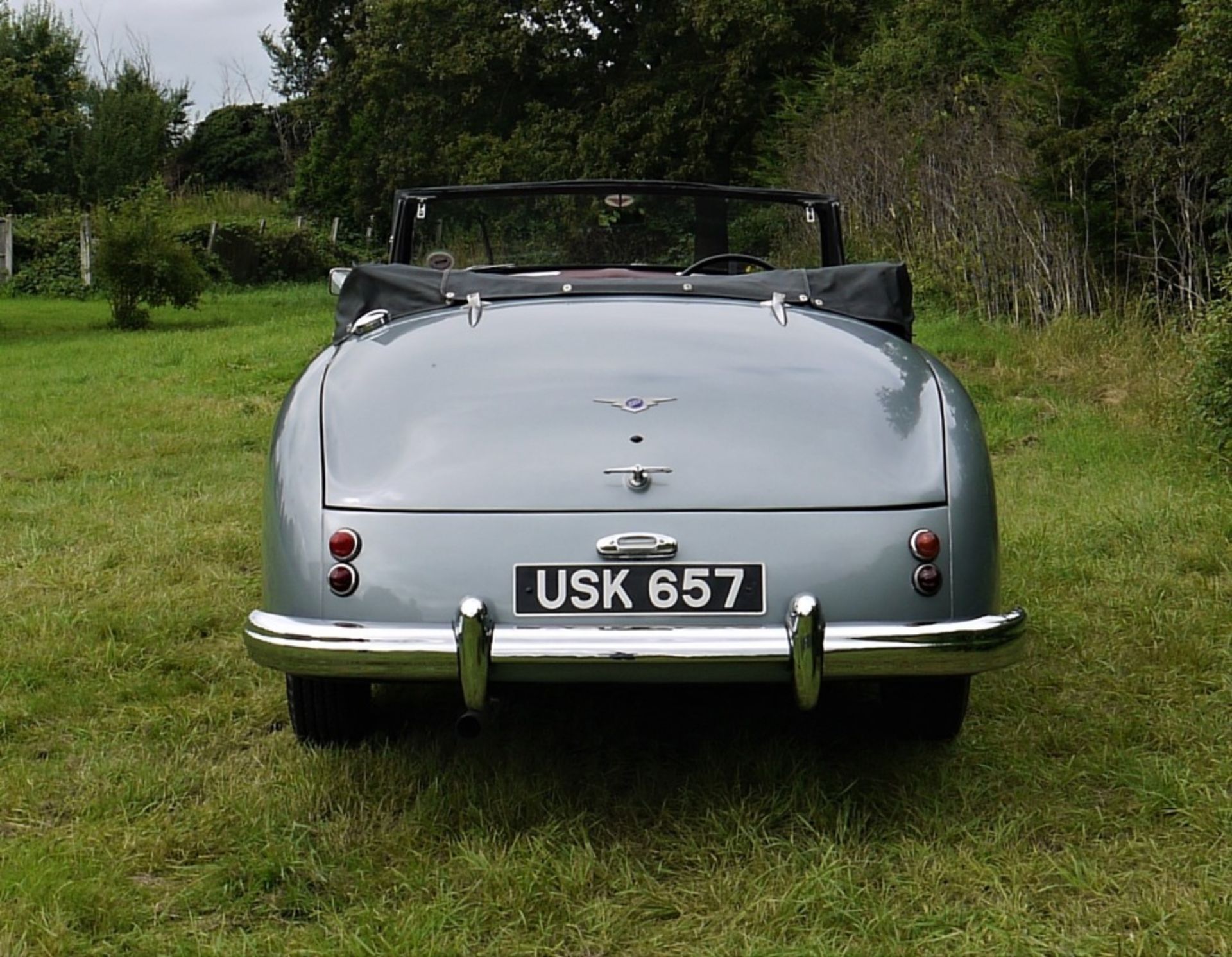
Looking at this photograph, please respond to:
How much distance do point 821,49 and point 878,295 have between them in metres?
26.5

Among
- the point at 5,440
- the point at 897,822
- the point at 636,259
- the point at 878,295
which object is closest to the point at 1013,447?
the point at 636,259

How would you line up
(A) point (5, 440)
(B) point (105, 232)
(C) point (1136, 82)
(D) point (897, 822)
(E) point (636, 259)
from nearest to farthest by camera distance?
(D) point (897, 822), (E) point (636, 259), (A) point (5, 440), (C) point (1136, 82), (B) point (105, 232)

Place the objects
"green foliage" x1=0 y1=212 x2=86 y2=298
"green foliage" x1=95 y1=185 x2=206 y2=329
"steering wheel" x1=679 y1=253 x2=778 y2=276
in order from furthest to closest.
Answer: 1. "green foliage" x1=0 y1=212 x2=86 y2=298
2. "green foliage" x1=95 y1=185 x2=206 y2=329
3. "steering wheel" x1=679 y1=253 x2=778 y2=276

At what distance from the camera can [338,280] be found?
13.8 feet

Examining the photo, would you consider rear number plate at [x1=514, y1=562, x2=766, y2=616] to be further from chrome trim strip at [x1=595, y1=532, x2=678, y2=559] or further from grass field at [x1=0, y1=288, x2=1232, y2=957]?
grass field at [x1=0, y1=288, x2=1232, y2=957]

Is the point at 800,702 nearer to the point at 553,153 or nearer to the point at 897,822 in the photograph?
the point at 897,822

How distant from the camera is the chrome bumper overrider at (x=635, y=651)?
2736 millimetres

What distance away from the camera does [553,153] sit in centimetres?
2975

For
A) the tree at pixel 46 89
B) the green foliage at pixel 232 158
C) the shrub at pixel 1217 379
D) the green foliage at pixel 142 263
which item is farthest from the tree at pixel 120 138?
the shrub at pixel 1217 379

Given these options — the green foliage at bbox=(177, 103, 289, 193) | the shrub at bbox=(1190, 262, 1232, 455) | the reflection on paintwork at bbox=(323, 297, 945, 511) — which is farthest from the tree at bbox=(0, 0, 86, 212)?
the reflection on paintwork at bbox=(323, 297, 945, 511)

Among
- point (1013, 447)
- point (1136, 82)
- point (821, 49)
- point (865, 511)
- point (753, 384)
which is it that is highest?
point (821, 49)

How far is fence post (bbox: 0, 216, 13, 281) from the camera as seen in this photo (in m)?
→ 25.3

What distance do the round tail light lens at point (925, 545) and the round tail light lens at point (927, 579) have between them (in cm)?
2

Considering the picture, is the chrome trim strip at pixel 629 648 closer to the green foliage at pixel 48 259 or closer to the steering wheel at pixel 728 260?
the steering wheel at pixel 728 260
